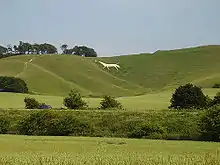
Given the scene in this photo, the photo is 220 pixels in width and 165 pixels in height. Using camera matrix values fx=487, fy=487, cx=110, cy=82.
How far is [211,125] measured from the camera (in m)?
34.6

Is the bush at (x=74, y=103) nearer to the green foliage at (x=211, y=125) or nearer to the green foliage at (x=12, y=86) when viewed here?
the green foliage at (x=211, y=125)

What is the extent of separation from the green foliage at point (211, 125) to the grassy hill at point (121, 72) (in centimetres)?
6949

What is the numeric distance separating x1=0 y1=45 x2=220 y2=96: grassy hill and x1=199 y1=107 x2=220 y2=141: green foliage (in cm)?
6949

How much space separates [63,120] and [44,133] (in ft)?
6.07

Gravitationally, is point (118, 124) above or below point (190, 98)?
below

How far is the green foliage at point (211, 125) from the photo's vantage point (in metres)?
34.2

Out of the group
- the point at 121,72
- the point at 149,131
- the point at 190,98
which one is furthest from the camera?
the point at 121,72

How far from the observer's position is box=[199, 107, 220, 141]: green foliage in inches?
1347

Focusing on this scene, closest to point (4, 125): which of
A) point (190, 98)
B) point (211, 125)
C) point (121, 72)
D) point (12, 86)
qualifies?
point (211, 125)

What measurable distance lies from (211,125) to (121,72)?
10568cm

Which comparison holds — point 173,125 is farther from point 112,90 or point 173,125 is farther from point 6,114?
point 112,90

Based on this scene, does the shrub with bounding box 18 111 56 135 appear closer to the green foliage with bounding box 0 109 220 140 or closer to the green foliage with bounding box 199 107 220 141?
the green foliage with bounding box 0 109 220 140

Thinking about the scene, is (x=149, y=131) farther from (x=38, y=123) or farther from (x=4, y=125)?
(x=4, y=125)

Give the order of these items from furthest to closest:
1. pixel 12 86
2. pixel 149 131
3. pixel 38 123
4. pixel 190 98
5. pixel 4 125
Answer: pixel 12 86
pixel 190 98
pixel 4 125
pixel 38 123
pixel 149 131
